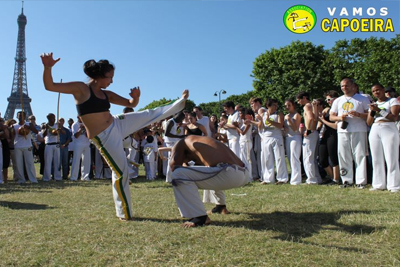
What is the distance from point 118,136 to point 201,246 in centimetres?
226

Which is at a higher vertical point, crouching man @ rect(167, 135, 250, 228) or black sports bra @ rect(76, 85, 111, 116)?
black sports bra @ rect(76, 85, 111, 116)

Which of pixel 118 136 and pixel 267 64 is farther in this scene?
pixel 267 64

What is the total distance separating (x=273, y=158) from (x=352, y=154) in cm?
214

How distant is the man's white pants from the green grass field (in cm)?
507

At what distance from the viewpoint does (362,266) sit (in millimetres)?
2875

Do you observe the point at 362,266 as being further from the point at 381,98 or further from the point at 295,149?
the point at 295,149

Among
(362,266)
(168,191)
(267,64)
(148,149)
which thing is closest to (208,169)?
(362,266)

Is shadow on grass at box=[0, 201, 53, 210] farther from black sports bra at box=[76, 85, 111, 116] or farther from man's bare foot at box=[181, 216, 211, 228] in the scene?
man's bare foot at box=[181, 216, 211, 228]

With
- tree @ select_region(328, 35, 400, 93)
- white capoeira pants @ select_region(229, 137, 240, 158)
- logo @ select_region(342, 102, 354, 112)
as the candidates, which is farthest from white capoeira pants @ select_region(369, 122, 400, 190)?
tree @ select_region(328, 35, 400, 93)

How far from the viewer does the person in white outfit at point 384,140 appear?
6758 mm

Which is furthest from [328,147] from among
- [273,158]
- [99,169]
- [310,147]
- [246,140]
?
[99,169]

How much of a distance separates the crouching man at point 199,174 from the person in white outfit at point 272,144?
4520 millimetres

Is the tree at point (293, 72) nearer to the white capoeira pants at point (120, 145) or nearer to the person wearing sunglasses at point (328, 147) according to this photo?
the person wearing sunglasses at point (328, 147)

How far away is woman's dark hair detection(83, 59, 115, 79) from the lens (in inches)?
195
